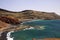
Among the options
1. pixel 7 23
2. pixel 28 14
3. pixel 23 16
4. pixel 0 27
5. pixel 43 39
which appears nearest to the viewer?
pixel 43 39

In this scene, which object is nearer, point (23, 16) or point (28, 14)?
point (23, 16)

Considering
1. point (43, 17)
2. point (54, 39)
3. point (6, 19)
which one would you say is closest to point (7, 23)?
point (6, 19)

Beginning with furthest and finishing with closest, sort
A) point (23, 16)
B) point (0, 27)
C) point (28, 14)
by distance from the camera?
point (28, 14) < point (23, 16) < point (0, 27)

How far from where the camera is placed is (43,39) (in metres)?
12.8

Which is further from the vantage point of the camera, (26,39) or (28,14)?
(28,14)

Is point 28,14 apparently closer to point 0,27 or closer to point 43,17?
point 43,17

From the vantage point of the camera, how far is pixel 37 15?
1243 inches

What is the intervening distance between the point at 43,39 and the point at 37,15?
746 inches

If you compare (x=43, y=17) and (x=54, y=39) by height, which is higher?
(x=54, y=39)

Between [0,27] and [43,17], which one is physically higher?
[0,27]

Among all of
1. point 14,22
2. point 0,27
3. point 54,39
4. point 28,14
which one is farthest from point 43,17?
point 54,39

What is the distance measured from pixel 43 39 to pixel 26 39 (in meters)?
1.44

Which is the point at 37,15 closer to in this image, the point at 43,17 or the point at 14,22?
the point at 43,17

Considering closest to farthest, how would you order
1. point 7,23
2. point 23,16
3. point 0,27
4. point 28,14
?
point 0,27, point 7,23, point 23,16, point 28,14
